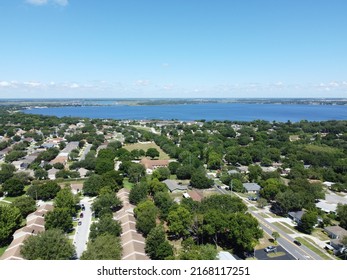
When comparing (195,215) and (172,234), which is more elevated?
(195,215)

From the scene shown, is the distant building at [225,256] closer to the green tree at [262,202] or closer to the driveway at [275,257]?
the driveway at [275,257]

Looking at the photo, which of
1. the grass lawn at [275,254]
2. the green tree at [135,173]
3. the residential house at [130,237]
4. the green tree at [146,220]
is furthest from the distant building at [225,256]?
the green tree at [135,173]

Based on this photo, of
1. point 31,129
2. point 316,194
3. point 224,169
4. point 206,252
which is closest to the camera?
point 206,252

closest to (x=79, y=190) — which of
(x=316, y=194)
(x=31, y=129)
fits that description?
(x=316, y=194)

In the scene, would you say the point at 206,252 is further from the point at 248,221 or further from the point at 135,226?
the point at 135,226

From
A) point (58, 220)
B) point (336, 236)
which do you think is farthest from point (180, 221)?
point (336, 236)

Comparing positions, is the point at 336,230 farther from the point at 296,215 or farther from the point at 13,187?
the point at 13,187

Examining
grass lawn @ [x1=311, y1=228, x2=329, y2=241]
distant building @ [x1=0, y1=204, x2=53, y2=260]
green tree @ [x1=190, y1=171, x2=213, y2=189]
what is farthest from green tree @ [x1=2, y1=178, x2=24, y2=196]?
grass lawn @ [x1=311, y1=228, x2=329, y2=241]
